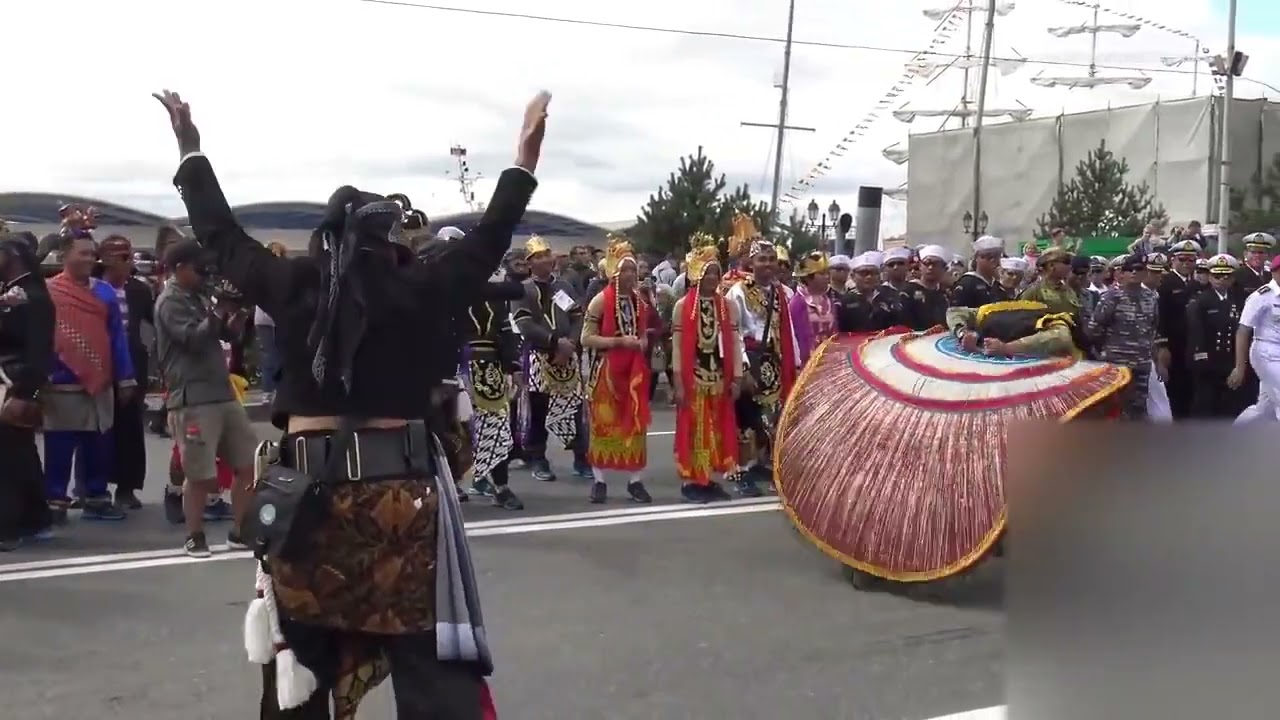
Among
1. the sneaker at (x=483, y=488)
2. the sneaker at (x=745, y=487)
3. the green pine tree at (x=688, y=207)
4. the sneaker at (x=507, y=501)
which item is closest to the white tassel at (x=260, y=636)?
the sneaker at (x=507, y=501)

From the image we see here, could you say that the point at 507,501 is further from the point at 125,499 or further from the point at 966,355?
the point at 966,355

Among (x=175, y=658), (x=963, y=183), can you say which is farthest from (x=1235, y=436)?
(x=963, y=183)

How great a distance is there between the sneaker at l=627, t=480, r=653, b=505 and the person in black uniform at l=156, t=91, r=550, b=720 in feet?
19.2

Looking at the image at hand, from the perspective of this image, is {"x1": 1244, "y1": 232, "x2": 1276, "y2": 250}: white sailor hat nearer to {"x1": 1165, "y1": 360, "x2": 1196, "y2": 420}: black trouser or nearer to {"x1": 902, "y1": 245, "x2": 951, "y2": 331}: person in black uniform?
{"x1": 1165, "y1": 360, "x2": 1196, "y2": 420}: black trouser

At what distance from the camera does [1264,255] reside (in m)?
13.1

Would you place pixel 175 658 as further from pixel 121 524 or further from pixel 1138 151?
pixel 1138 151

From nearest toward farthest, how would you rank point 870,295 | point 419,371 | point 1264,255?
point 419,371 < point 870,295 < point 1264,255

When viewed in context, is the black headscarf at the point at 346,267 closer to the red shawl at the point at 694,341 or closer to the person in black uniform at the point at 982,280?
the red shawl at the point at 694,341

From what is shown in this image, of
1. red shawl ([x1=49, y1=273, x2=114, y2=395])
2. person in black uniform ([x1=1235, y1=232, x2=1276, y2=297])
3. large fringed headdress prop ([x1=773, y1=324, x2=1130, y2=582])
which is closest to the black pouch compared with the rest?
large fringed headdress prop ([x1=773, y1=324, x2=1130, y2=582])

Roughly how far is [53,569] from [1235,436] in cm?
678

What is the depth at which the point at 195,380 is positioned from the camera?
25.0ft

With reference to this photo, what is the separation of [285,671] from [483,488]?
603cm

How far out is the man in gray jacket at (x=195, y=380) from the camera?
7590mm

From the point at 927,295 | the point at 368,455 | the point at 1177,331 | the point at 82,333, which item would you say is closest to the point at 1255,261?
the point at 1177,331
